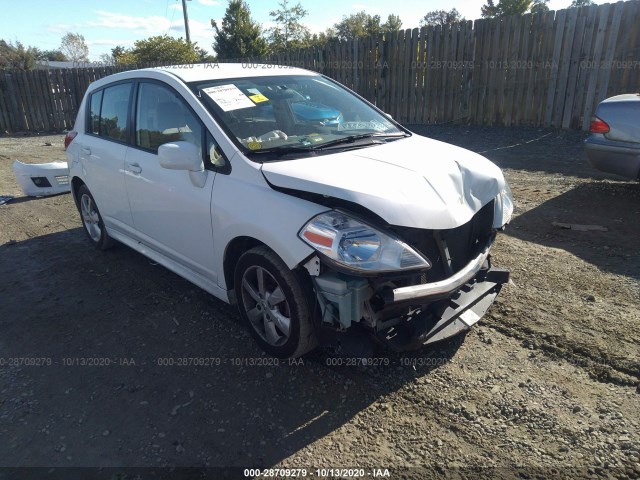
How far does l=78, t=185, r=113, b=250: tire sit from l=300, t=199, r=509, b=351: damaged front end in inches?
137

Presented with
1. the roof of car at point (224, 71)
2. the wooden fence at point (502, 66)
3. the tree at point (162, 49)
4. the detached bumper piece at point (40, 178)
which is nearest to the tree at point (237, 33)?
the tree at point (162, 49)

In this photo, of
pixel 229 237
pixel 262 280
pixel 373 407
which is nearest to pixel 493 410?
pixel 373 407

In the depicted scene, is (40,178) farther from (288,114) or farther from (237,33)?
(237,33)

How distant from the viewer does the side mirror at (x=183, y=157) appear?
317 centimetres

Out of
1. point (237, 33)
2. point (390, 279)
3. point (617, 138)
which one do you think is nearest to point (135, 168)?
point (390, 279)

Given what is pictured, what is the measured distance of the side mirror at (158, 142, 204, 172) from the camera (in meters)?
3.16

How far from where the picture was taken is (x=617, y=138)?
5.73m

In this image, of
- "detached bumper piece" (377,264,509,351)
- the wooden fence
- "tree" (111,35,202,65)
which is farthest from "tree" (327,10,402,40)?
"detached bumper piece" (377,264,509,351)

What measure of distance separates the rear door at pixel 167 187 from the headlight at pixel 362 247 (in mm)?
1086

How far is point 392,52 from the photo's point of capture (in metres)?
12.3

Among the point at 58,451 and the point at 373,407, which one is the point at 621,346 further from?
the point at 58,451

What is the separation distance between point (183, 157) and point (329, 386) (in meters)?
1.83

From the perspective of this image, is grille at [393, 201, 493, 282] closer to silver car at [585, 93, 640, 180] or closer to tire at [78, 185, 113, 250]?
silver car at [585, 93, 640, 180]

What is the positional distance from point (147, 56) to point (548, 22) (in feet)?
104
